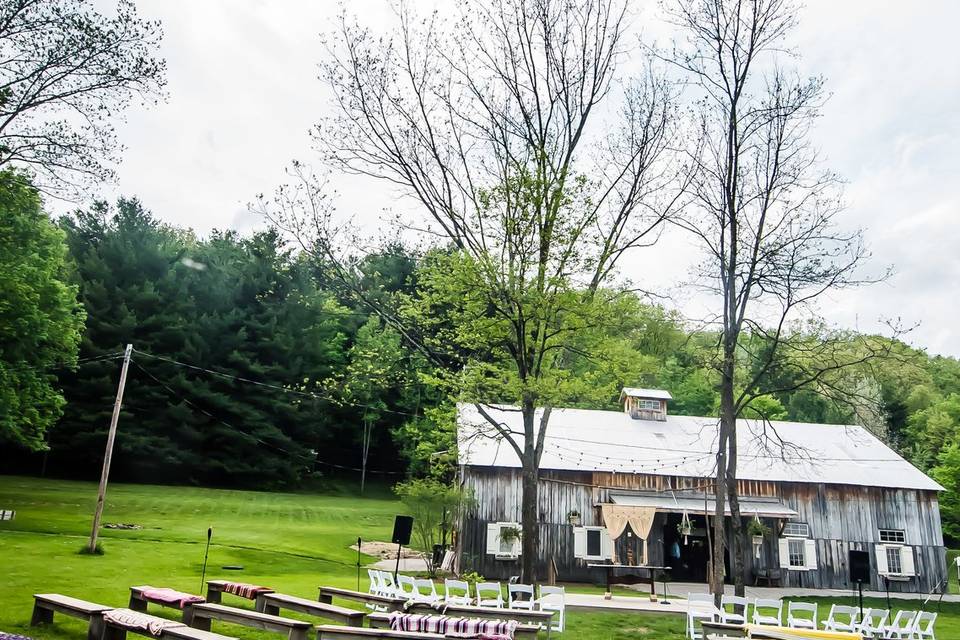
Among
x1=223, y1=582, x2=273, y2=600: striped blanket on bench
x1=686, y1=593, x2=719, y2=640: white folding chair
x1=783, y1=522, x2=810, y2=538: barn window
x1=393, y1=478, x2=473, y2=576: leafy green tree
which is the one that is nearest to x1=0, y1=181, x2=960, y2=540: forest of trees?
x1=393, y1=478, x2=473, y2=576: leafy green tree

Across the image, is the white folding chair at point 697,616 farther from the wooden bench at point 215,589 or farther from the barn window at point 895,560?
the barn window at point 895,560

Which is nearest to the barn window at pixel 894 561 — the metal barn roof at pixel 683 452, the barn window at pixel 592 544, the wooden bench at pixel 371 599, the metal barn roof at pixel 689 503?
the metal barn roof at pixel 683 452

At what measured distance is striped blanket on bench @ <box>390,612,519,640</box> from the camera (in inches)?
344

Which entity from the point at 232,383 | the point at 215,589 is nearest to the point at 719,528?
the point at 215,589

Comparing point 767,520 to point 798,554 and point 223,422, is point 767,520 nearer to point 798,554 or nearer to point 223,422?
point 798,554

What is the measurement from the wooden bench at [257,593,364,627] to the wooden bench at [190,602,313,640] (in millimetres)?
607

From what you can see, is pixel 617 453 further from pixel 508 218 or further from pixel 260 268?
pixel 260 268

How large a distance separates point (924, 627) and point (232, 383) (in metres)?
34.9

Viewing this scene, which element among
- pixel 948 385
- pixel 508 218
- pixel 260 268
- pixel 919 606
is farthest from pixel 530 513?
pixel 948 385

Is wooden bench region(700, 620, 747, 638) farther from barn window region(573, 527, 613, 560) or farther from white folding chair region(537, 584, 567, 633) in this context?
barn window region(573, 527, 613, 560)

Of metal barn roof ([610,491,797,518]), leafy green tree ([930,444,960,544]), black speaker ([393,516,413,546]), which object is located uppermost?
leafy green tree ([930,444,960,544])

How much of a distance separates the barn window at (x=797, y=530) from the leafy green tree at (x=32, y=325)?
26964mm

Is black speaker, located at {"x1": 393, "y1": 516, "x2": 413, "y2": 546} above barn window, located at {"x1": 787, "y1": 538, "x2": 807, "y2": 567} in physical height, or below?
above

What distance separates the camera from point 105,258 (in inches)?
1574
